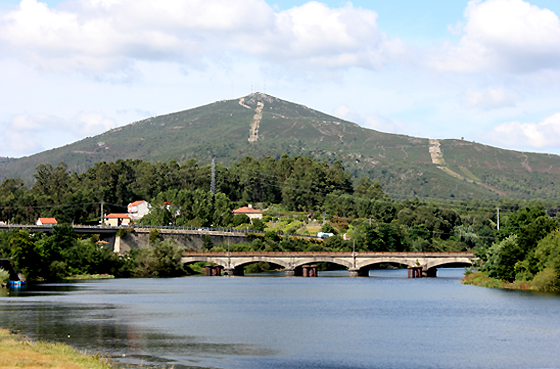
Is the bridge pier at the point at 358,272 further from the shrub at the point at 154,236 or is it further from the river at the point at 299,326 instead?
the shrub at the point at 154,236

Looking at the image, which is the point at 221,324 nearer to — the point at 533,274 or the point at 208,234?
the point at 533,274

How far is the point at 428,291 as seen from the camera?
3976 inches

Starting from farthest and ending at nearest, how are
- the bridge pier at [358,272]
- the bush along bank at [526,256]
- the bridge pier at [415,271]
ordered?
the bridge pier at [358,272], the bridge pier at [415,271], the bush along bank at [526,256]

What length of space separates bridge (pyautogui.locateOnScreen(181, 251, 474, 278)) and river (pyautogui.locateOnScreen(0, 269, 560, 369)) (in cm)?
4177

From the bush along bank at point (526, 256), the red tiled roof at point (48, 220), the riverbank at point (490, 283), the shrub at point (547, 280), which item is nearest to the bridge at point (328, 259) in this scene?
the riverbank at point (490, 283)

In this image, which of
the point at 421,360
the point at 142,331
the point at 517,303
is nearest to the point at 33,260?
the point at 142,331

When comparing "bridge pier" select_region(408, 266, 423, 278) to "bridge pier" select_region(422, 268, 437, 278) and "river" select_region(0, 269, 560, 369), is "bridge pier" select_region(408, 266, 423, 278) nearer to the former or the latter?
"bridge pier" select_region(422, 268, 437, 278)

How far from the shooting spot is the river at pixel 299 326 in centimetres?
4450

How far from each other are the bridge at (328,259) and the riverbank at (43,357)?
4065 inches

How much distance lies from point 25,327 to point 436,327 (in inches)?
1355

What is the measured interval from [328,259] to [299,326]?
277 ft

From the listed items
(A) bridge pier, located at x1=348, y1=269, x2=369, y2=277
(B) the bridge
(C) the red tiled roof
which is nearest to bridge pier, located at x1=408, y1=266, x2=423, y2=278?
(B) the bridge

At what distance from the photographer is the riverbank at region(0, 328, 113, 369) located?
33.8m

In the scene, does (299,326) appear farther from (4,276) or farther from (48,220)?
(48,220)
